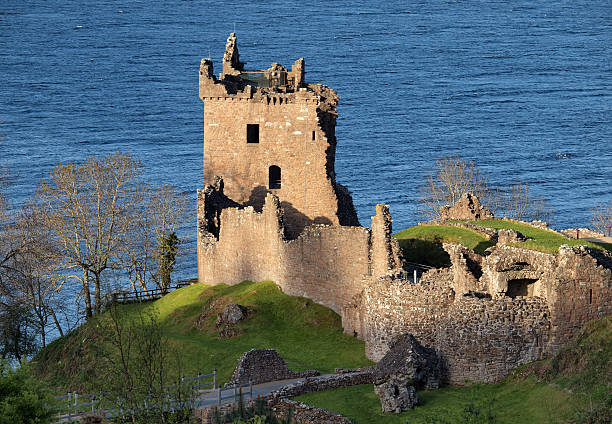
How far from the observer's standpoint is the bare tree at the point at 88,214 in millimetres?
98625

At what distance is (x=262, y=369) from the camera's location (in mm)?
66875

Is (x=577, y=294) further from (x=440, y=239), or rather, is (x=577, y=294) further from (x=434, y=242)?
(x=440, y=239)

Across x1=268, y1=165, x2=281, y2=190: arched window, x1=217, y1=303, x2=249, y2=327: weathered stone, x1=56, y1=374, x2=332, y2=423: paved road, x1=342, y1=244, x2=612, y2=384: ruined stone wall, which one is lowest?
x1=56, y1=374, x2=332, y2=423: paved road

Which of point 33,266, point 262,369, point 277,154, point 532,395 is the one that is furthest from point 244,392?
point 33,266

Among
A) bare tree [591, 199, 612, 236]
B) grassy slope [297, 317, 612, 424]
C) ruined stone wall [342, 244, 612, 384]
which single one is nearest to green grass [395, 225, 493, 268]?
ruined stone wall [342, 244, 612, 384]

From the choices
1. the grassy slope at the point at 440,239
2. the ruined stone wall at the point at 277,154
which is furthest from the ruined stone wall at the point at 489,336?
the ruined stone wall at the point at 277,154

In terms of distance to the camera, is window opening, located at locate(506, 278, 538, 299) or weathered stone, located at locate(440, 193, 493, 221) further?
weathered stone, located at locate(440, 193, 493, 221)

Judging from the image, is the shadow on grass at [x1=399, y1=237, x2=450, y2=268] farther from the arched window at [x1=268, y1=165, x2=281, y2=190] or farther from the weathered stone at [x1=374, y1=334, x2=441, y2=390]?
the weathered stone at [x1=374, y1=334, x2=441, y2=390]

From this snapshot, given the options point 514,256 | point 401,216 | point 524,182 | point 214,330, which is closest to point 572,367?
point 514,256

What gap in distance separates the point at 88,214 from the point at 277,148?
20.6m

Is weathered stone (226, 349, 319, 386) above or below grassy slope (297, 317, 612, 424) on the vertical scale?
above

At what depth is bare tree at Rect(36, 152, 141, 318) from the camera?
98625mm

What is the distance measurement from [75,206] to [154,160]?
333ft

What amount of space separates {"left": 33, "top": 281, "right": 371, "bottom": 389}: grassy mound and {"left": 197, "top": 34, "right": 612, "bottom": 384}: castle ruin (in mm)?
1136
